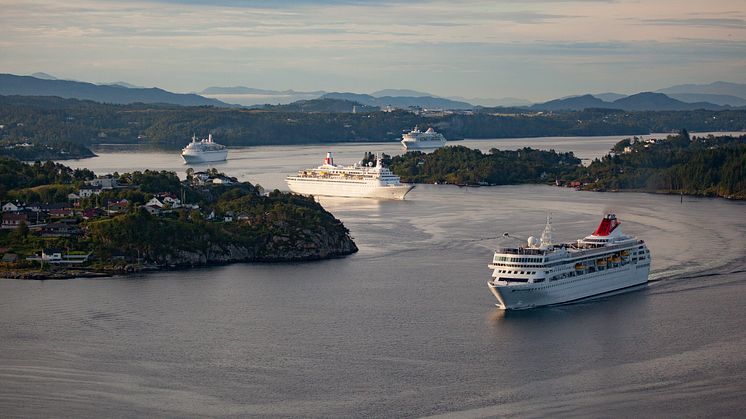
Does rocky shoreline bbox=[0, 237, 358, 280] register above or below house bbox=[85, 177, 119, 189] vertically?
below

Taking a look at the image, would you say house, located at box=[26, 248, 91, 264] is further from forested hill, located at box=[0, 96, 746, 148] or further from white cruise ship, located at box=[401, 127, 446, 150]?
white cruise ship, located at box=[401, 127, 446, 150]

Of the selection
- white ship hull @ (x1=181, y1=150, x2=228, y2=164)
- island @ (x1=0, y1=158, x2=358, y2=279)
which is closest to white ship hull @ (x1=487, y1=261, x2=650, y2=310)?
island @ (x1=0, y1=158, x2=358, y2=279)

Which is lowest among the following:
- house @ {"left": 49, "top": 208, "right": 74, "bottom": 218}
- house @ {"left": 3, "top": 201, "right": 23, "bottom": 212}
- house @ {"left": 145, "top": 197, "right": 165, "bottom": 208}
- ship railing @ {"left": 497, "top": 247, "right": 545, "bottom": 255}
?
house @ {"left": 49, "top": 208, "right": 74, "bottom": 218}

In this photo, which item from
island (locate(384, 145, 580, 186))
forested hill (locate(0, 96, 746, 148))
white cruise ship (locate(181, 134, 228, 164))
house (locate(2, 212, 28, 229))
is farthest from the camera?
forested hill (locate(0, 96, 746, 148))

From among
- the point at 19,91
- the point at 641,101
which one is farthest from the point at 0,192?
the point at 641,101

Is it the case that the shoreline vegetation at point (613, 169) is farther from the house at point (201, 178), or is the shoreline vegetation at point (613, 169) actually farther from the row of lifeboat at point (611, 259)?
the row of lifeboat at point (611, 259)

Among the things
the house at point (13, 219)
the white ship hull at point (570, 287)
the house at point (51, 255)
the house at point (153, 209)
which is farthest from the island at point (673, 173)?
the house at point (51, 255)
